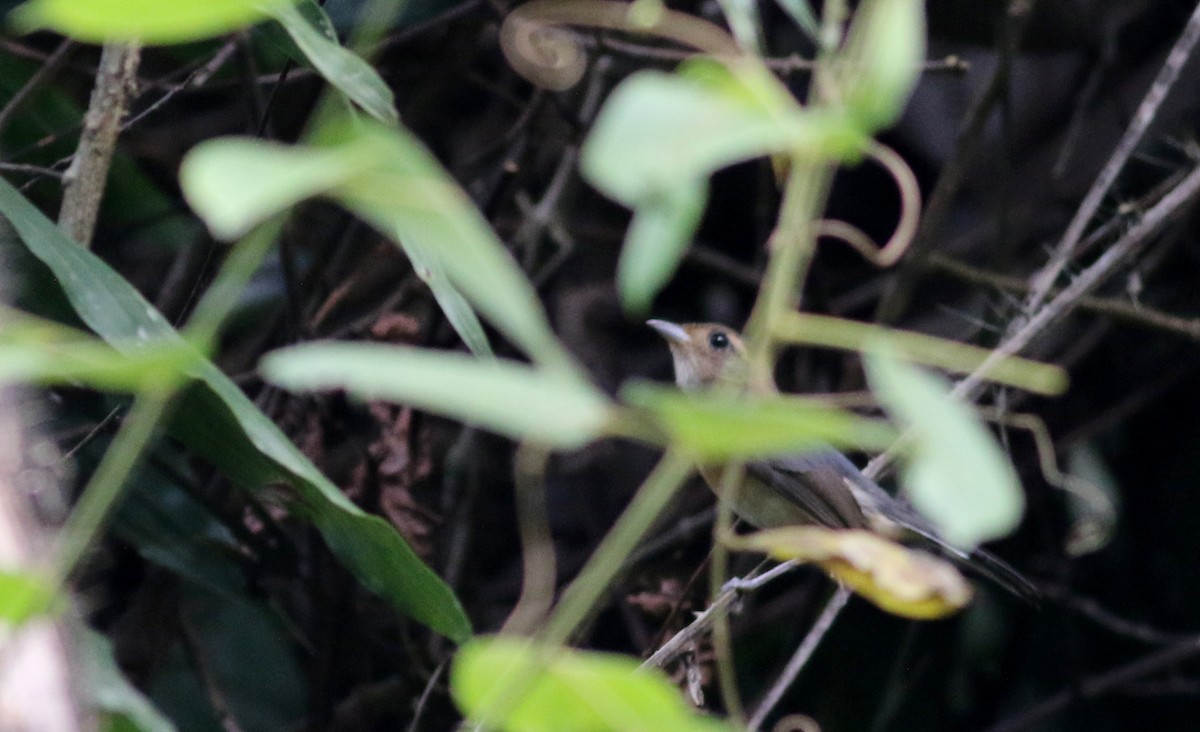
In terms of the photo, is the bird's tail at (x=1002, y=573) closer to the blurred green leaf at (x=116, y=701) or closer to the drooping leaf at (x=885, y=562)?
the drooping leaf at (x=885, y=562)

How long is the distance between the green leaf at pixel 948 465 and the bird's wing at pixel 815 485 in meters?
4.21

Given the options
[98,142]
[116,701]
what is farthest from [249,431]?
[98,142]

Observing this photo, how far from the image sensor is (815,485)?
550 centimetres

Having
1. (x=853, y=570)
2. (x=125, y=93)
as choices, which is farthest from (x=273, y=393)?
(x=853, y=570)

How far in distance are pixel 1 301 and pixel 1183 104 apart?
5.58m

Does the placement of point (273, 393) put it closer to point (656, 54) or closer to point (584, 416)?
point (656, 54)

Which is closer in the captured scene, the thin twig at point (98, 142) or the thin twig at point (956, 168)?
the thin twig at point (98, 142)

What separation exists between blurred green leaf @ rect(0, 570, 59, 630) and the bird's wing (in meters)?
4.36

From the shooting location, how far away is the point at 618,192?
1.13m

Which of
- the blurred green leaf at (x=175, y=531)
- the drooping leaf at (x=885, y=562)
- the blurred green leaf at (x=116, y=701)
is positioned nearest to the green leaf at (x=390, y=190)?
the drooping leaf at (x=885, y=562)

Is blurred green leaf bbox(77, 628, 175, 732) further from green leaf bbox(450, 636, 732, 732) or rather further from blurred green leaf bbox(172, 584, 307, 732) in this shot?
blurred green leaf bbox(172, 584, 307, 732)

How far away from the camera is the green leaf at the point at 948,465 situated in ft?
3.76

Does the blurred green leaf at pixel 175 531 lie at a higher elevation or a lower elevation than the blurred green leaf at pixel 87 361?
lower

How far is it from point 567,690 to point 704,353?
14.9ft
